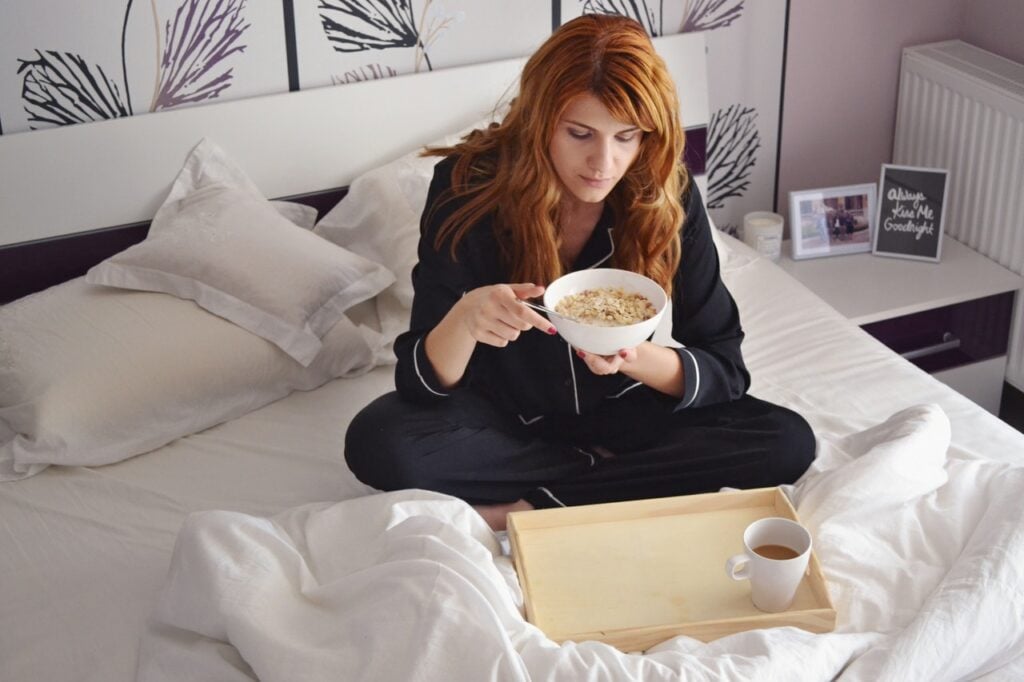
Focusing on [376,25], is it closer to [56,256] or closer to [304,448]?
[56,256]

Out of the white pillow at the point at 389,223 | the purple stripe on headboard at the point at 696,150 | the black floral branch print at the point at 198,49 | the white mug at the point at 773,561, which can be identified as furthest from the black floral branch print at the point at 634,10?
the white mug at the point at 773,561

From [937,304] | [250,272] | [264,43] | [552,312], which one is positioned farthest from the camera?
[937,304]

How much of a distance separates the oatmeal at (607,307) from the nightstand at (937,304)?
1.16 meters

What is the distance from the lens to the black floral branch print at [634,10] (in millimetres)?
2873

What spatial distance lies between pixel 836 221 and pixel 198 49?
64.0 inches

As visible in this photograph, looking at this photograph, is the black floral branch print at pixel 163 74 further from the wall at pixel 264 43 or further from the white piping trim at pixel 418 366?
the white piping trim at pixel 418 366

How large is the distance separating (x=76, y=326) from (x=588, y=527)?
106cm

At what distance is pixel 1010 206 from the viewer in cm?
293

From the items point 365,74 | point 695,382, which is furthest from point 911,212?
point 365,74

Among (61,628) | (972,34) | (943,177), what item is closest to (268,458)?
(61,628)

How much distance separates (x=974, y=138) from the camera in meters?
3.00

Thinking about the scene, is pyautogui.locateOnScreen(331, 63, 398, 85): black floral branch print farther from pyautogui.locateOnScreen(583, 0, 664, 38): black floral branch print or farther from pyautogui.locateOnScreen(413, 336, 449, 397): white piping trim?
pyautogui.locateOnScreen(413, 336, 449, 397): white piping trim

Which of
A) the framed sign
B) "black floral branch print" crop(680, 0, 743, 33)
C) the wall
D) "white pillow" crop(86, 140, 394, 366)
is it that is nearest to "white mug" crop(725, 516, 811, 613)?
"white pillow" crop(86, 140, 394, 366)

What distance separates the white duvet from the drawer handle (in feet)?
4.01
